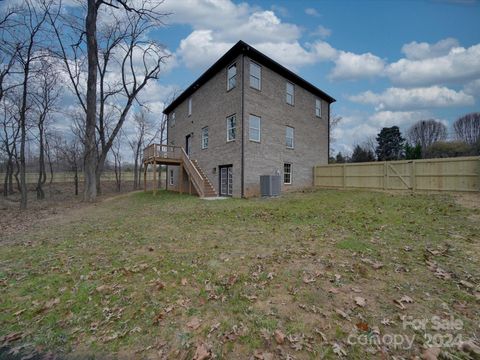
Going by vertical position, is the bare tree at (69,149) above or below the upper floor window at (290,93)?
below

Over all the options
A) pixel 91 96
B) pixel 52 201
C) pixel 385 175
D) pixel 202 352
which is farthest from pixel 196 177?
pixel 202 352

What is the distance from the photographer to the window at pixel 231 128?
46.3 feet

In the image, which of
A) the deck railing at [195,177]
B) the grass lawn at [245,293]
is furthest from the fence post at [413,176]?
the deck railing at [195,177]

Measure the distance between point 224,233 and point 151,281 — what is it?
2778mm

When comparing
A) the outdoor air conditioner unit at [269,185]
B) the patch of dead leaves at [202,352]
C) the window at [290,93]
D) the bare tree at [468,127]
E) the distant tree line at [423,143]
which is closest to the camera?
the patch of dead leaves at [202,352]

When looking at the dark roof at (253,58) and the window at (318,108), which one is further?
the window at (318,108)

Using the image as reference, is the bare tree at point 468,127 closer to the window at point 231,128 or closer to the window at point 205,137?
the window at point 231,128

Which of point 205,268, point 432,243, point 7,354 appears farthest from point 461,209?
point 7,354

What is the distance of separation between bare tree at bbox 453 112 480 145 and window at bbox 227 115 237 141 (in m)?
48.7

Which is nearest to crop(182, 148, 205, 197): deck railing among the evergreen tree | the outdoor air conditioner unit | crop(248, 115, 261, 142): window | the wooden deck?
the wooden deck

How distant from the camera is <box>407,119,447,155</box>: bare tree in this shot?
4369 centimetres

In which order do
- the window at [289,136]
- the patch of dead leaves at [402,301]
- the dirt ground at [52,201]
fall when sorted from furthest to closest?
1. the window at [289,136]
2. the dirt ground at [52,201]
3. the patch of dead leaves at [402,301]

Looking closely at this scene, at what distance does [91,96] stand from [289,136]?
13676 mm

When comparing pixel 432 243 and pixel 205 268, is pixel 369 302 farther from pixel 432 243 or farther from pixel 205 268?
pixel 432 243
